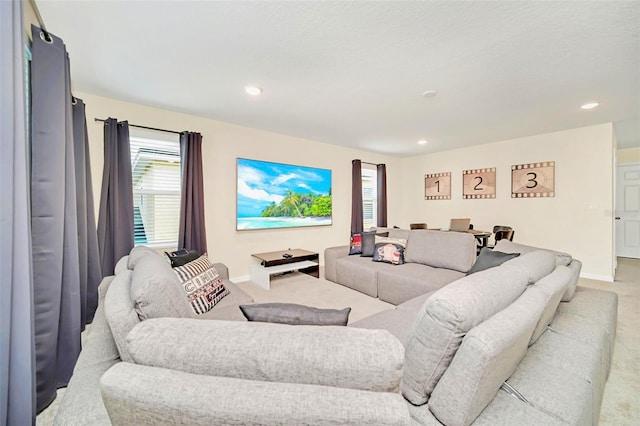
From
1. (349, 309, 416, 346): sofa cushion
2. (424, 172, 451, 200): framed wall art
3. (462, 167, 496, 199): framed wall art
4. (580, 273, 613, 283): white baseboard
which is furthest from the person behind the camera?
(424, 172, 451, 200): framed wall art

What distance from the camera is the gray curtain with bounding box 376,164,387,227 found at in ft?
19.9

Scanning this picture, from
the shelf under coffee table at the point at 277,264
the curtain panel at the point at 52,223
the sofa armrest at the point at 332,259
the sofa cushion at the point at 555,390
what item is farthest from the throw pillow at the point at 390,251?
the curtain panel at the point at 52,223

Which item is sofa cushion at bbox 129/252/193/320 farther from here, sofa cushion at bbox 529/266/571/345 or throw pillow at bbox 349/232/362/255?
throw pillow at bbox 349/232/362/255

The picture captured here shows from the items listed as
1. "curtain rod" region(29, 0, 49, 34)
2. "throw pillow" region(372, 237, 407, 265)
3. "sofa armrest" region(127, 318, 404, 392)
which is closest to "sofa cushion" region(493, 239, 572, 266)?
"throw pillow" region(372, 237, 407, 265)

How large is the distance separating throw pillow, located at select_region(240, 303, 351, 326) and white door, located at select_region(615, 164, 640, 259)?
7.54m

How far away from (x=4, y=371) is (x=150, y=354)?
87 centimetres

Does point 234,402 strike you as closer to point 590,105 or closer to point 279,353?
point 279,353

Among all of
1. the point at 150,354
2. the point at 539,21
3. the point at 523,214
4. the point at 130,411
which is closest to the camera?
the point at 130,411

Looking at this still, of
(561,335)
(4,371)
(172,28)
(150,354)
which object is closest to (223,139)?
(172,28)

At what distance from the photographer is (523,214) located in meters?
4.79

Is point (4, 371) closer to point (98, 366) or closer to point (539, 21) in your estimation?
point (98, 366)

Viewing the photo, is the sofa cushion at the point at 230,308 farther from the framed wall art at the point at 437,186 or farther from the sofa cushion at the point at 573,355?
the framed wall art at the point at 437,186

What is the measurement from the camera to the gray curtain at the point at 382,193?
6.06 meters

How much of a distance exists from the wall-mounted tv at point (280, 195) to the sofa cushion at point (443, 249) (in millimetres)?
1978
